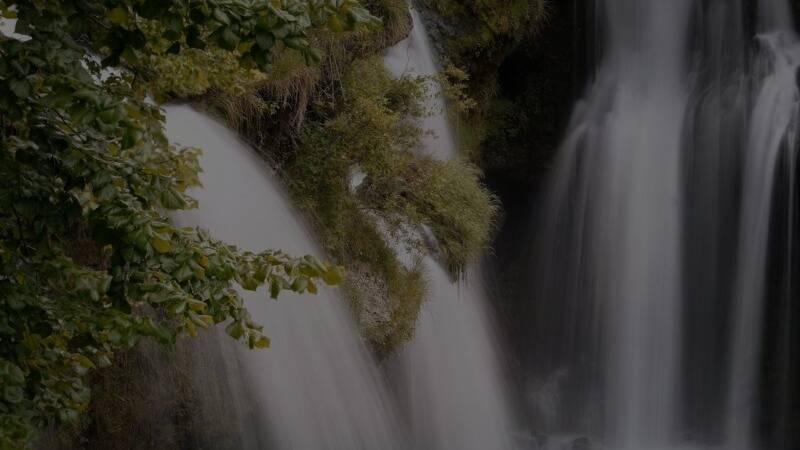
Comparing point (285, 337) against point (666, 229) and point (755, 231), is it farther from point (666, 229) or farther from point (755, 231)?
point (666, 229)

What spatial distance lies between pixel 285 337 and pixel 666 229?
7.78 m

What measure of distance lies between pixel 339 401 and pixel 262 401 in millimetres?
892

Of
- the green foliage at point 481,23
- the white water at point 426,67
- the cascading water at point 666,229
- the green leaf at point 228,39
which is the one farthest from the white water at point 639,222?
the green leaf at point 228,39

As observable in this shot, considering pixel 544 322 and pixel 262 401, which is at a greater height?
pixel 262 401

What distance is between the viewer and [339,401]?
21.5ft

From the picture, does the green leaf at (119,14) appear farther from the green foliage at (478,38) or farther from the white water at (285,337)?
the green foliage at (478,38)

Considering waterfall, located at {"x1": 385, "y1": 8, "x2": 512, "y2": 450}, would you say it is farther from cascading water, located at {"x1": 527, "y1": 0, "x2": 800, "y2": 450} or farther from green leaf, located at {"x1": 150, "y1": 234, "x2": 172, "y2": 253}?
green leaf, located at {"x1": 150, "y1": 234, "x2": 172, "y2": 253}

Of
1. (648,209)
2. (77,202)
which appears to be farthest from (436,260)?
(77,202)

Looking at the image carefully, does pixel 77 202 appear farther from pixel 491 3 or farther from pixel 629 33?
pixel 629 33

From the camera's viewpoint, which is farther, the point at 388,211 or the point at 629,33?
the point at 629,33

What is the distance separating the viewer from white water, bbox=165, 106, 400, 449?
5.89 meters

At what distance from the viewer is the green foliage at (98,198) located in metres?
2.82

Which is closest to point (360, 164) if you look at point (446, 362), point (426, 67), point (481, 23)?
point (446, 362)

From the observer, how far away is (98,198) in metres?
3.05
